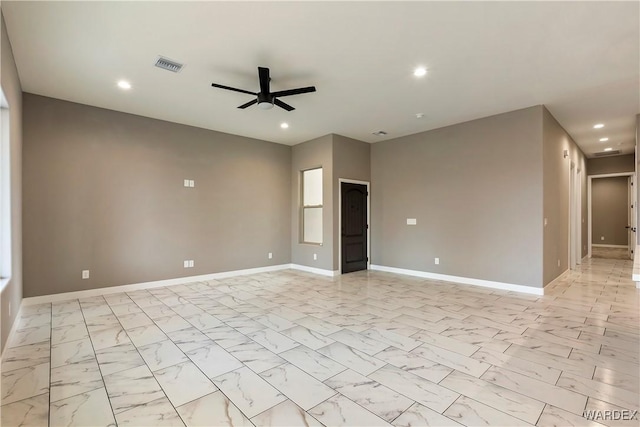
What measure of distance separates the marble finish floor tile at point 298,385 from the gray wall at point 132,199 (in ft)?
13.0

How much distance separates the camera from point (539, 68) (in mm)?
3592

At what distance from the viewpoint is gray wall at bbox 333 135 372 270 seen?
651 centimetres

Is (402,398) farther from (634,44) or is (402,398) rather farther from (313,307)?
(634,44)

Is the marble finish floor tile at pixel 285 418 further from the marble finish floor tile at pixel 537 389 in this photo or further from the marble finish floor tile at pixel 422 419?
the marble finish floor tile at pixel 537 389

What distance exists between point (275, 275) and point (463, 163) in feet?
14.6

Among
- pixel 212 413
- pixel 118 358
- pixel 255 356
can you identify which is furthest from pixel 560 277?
pixel 118 358

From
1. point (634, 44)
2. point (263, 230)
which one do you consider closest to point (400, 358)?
point (634, 44)

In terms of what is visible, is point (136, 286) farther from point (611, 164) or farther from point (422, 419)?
point (611, 164)

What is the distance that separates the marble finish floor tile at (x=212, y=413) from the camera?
6.05ft

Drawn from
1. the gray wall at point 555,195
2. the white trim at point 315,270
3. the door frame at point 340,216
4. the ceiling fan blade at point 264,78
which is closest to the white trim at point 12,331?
the ceiling fan blade at point 264,78

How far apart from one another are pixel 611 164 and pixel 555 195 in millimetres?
5288

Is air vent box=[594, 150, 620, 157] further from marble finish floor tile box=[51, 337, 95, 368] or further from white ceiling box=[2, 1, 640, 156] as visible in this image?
marble finish floor tile box=[51, 337, 95, 368]

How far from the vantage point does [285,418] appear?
1895 mm

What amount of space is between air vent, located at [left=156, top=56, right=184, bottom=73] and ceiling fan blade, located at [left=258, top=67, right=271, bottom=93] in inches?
36.9
